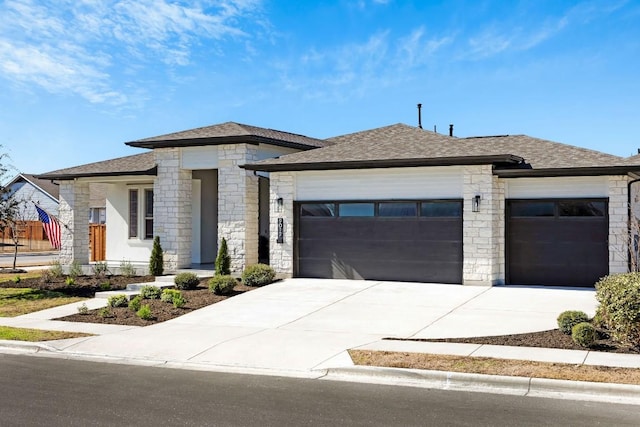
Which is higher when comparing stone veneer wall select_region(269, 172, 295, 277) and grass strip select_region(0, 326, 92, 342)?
stone veneer wall select_region(269, 172, 295, 277)

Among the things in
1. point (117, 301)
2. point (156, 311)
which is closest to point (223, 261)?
point (117, 301)

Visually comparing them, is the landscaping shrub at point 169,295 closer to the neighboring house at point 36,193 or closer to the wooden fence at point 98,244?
the wooden fence at point 98,244

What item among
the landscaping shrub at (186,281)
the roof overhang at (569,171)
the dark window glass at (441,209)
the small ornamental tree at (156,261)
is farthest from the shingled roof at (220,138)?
the roof overhang at (569,171)

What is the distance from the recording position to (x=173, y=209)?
23.1 meters

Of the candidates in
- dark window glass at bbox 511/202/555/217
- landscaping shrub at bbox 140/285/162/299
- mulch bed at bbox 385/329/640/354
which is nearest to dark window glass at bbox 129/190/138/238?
landscaping shrub at bbox 140/285/162/299

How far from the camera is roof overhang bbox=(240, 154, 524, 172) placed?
60.2 feet

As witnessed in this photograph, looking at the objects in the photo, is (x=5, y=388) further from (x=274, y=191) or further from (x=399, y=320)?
(x=274, y=191)

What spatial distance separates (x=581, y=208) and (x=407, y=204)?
464cm

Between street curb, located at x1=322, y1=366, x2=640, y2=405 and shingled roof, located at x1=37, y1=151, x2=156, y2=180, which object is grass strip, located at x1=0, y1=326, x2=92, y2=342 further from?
shingled roof, located at x1=37, y1=151, x2=156, y2=180

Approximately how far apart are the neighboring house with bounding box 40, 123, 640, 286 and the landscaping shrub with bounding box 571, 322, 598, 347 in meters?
6.68

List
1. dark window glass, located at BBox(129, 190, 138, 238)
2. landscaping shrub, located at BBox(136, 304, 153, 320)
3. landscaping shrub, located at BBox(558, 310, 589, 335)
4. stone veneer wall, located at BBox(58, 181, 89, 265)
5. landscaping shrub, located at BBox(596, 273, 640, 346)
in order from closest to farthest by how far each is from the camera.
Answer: landscaping shrub, located at BBox(596, 273, 640, 346) < landscaping shrub, located at BBox(558, 310, 589, 335) < landscaping shrub, located at BBox(136, 304, 153, 320) < stone veneer wall, located at BBox(58, 181, 89, 265) < dark window glass, located at BBox(129, 190, 138, 238)

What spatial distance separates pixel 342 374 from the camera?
34.0ft

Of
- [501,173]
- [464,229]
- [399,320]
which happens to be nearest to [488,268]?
[464,229]

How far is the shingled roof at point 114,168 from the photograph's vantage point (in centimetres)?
2416
